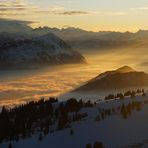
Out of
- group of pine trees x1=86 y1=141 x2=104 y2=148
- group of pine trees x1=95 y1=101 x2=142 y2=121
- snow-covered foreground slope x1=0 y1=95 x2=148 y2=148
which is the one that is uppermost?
group of pine trees x1=95 y1=101 x2=142 y2=121

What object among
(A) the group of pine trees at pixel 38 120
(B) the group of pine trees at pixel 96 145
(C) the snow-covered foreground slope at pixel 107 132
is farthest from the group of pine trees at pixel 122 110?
(B) the group of pine trees at pixel 96 145

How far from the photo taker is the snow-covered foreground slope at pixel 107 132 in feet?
200

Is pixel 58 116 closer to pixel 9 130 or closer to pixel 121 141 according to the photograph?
pixel 9 130

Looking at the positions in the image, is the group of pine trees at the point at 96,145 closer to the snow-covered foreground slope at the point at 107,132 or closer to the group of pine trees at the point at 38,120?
the snow-covered foreground slope at the point at 107,132

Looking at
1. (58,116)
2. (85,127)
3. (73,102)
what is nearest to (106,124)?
(85,127)

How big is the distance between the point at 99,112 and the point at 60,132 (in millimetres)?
9743

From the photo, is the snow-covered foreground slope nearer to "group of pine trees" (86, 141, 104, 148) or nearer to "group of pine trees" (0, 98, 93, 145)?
"group of pine trees" (0, 98, 93, 145)

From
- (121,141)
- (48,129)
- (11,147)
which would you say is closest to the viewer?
(121,141)

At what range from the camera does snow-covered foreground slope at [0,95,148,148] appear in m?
60.9

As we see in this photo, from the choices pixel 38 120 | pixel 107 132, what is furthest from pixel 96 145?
pixel 38 120

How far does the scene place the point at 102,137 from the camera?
6266 centimetres

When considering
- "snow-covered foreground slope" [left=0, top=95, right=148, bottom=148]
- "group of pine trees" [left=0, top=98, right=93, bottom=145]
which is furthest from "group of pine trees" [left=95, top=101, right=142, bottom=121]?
"group of pine trees" [left=0, top=98, right=93, bottom=145]

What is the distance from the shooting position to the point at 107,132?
6412 cm

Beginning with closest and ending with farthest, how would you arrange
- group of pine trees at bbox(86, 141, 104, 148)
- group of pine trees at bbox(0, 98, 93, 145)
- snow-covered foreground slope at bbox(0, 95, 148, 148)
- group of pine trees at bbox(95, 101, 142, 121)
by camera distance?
group of pine trees at bbox(86, 141, 104, 148) → snow-covered foreground slope at bbox(0, 95, 148, 148) → group of pine trees at bbox(95, 101, 142, 121) → group of pine trees at bbox(0, 98, 93, 145)
